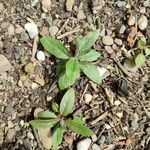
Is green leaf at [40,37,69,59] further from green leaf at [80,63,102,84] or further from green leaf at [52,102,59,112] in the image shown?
green leaf at [52,102,59,112]

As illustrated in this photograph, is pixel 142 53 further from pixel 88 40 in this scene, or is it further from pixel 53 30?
pixel 53 30

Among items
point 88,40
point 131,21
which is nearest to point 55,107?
point 88,40

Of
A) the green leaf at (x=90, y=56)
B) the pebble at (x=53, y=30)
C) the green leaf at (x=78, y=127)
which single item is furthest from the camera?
the pebble at (x=53, y=30)

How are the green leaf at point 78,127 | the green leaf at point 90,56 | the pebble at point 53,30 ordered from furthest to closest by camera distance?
the pebble at point 53,30 < the green leaf at point 90,56 < the green leaf at point 78,127

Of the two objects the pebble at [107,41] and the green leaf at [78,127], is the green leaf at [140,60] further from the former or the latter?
the green leaf at [78,127]

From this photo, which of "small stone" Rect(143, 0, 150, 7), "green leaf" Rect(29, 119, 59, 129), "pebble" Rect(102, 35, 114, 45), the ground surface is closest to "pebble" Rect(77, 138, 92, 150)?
the ground surface

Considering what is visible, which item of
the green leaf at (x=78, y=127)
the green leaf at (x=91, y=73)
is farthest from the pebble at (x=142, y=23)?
the green leaf at (x=78, y=127)
